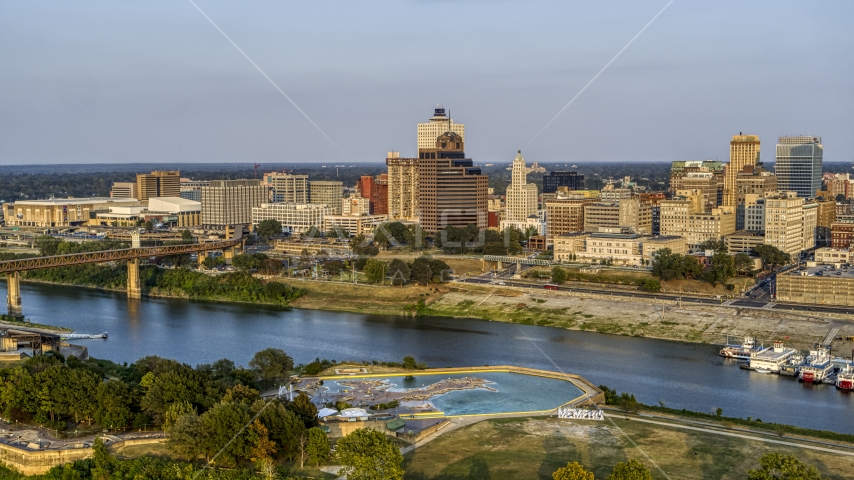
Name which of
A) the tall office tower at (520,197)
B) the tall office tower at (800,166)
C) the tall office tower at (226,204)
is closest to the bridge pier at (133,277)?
the tall office tower at (226,204)

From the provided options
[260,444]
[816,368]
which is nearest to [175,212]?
[816,368]

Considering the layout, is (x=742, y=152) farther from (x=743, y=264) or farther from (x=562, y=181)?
(x=743, y=264)

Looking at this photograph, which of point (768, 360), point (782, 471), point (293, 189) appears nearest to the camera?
point (782, 471)

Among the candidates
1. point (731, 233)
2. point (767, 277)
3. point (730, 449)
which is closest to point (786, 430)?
point (730, 449)

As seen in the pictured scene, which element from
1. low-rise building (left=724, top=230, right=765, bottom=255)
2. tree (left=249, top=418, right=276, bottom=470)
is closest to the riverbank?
low-rise building (left=724, top=230, right=765, bottom=255)

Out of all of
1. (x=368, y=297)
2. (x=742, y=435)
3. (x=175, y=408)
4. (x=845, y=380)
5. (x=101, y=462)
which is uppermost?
(x=175, y=408)

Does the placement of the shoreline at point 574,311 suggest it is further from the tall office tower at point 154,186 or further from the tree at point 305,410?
the tall office tower at point 154,186

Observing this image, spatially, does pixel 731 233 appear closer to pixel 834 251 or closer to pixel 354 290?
pixel 834 251
